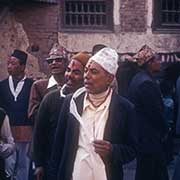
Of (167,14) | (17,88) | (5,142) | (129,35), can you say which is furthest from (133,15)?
(5,142)

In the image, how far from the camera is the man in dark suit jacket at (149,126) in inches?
364

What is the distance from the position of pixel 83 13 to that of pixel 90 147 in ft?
31.8

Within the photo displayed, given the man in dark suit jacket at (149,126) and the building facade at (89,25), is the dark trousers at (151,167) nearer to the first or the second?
the man in dark suit jacket at (149,126)

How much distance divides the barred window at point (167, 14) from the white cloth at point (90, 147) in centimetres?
1005

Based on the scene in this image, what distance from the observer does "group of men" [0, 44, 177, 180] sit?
616cm

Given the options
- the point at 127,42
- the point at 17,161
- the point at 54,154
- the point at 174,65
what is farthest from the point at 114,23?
the point at 54,154

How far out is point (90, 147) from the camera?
20.1 feet

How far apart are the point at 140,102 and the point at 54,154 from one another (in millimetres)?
3001

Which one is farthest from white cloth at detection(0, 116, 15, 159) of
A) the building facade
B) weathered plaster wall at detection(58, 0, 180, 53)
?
weathered plaster wall at detection(58, 0, 180, 53)

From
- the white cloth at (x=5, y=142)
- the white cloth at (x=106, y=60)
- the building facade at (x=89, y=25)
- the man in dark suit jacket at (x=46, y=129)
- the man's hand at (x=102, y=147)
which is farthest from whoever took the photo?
the building facade at (x=89, y=25)

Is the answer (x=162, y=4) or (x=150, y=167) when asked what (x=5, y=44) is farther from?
(x=150, y=167)

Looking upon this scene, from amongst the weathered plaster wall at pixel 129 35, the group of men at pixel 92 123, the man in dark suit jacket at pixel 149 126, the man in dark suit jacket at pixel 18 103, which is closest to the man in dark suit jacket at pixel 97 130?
the group of men at pixel 92 123

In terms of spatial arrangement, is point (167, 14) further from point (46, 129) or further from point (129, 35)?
point (46, 129)

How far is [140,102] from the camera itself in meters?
9.30
